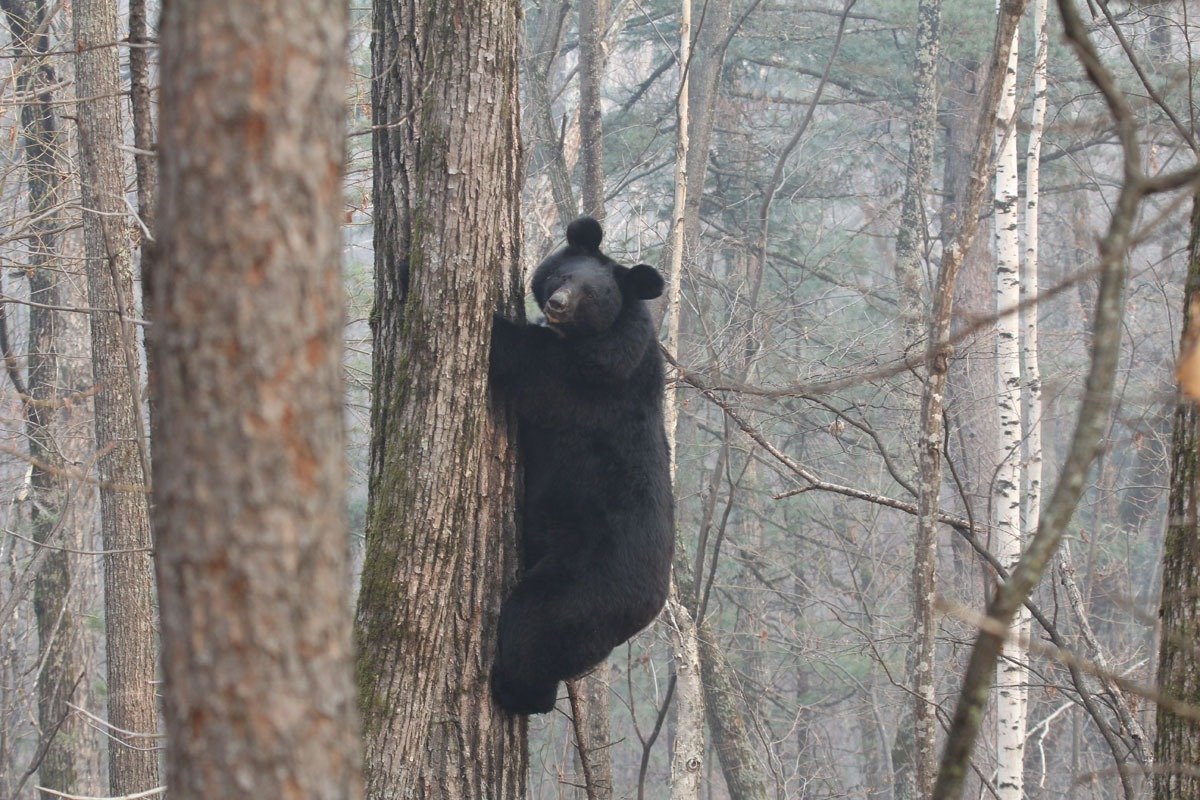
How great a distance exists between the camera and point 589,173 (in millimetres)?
12445

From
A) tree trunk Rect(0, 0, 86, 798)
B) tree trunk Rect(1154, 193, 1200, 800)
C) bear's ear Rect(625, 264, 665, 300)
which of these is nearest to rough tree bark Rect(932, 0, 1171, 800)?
tree trunk Rect(1154, 193, 1200, 800)

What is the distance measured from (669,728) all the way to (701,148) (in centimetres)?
1140

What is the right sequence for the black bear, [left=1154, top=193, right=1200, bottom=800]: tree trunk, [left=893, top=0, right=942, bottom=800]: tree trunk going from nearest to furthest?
[left=1154, top=193, right=1200, bottom=800]: tree trunk, the black bear, [left=893, top=0, right=942, bottom=800]: tree trunk

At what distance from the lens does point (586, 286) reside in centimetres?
493

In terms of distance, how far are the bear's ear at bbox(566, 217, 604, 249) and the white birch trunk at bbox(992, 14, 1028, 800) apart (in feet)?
13.5

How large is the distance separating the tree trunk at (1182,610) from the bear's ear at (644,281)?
91.7 inches

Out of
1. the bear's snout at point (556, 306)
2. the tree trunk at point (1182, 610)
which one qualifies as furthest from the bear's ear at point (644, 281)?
the tree trunk at point (1182, 610)

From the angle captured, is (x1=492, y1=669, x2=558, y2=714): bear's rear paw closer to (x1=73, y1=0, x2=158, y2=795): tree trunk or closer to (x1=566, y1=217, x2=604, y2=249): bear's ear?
(x1=566, y1=217, x2=604, y2=249): bear's ear

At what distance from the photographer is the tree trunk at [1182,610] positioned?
3.05 m

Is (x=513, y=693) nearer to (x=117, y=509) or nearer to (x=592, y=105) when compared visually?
(x=117, y=509)

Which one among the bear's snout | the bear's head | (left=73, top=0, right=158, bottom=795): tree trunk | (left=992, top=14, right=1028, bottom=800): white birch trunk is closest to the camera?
the bear's snout

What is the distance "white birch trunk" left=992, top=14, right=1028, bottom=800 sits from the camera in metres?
8.54

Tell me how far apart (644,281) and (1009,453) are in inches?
181

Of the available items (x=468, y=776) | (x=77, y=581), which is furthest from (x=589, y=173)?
(x=468, y=776)
